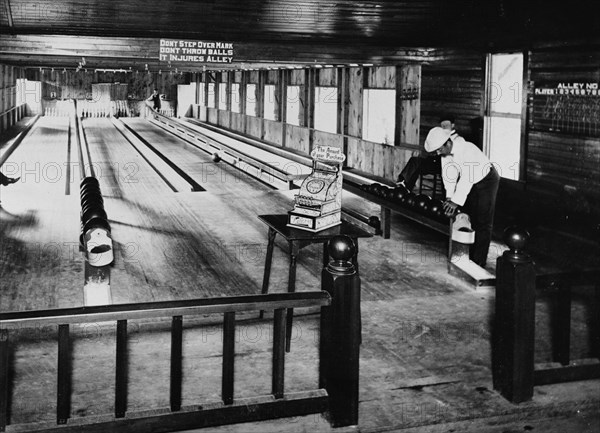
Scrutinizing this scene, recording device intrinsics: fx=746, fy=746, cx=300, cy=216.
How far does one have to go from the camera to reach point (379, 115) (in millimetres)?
13773

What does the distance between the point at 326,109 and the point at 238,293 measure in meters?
10.8

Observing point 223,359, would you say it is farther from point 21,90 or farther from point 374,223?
point 21,90

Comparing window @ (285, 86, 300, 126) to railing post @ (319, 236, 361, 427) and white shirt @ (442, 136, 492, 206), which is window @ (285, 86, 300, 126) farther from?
railing post @ (319, 236, 361, 427)

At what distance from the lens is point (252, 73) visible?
74.2ft

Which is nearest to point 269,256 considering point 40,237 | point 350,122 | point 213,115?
point 40,237

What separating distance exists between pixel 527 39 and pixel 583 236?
7.89 ft

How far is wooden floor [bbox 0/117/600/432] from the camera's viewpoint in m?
3.79

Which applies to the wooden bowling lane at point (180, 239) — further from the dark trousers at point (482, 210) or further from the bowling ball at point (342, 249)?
the bowling ball at point (342, 249)

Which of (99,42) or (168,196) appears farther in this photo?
(168,196)

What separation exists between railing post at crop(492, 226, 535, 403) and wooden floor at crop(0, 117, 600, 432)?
115 mm

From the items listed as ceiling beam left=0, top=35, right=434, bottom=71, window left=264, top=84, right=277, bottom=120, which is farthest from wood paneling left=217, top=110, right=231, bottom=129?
ceiling beam left=0, top=35, right=434, bottom=71

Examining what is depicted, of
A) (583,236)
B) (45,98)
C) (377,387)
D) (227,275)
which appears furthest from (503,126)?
(45,98)

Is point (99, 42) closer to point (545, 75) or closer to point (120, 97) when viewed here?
point (545, 75)

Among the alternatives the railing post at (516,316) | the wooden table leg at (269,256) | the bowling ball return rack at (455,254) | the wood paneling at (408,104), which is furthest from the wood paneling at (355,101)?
the railing post at (516,316)
